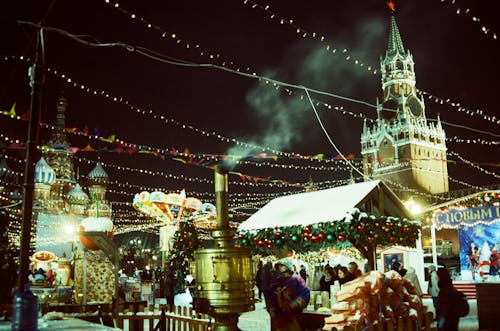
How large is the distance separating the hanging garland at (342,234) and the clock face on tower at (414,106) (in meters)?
82.6

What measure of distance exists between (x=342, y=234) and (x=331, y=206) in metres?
0.73

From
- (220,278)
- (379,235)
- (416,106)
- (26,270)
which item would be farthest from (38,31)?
(416,106)

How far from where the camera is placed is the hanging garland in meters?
8.05

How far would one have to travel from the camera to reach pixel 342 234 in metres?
8.14

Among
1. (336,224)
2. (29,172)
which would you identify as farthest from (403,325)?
(29,172)

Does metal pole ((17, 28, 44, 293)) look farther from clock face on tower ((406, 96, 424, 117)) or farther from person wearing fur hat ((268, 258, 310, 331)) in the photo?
clock face on tower ((406, 96, 424, 117))

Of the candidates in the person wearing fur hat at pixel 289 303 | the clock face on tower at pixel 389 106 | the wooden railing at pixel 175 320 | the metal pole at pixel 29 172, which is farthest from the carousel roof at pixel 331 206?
the clock face on tower at pixel 389 106

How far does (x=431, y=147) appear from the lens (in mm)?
82000

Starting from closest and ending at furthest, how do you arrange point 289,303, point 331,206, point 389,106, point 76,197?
point 289,303
point 331,206
point 76,197
point 389,106

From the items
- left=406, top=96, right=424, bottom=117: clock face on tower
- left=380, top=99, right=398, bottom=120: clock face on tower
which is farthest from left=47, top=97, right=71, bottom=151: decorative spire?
left=406, top=96, right=424, bottom=117: clock face on tower

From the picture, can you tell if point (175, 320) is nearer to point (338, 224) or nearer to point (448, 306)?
point (338, 224)

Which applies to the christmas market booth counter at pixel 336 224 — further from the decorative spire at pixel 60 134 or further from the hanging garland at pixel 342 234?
the decorative spire at pixel 60 134

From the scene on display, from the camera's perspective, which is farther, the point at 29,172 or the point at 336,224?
the point at 336,224

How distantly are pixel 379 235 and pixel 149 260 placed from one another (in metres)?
42.9
